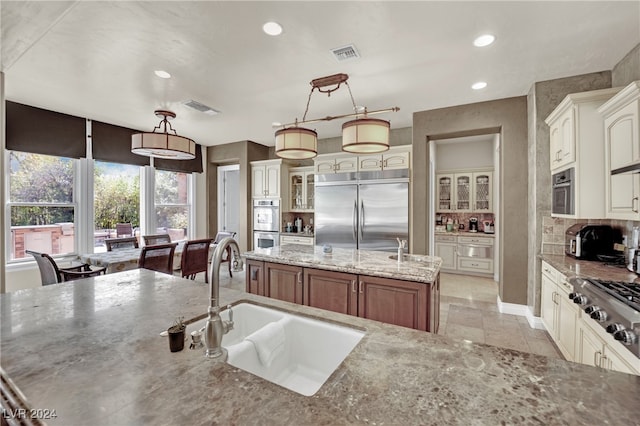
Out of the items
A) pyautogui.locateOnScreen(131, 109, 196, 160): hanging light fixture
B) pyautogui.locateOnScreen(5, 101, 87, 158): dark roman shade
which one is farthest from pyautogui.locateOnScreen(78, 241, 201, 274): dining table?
pyautogui.locateOnScreen(5, 101, 87, 158): dark roman shade

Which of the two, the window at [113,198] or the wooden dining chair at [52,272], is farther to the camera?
the window at [113,198]

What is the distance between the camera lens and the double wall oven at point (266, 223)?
573 centimetres

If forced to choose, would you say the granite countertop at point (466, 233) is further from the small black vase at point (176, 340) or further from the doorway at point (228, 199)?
the small black vase at point (176, 340)

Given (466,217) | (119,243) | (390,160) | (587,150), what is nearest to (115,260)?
(119,243)

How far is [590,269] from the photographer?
2211 mm

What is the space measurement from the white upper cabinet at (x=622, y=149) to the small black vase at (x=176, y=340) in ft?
9.55

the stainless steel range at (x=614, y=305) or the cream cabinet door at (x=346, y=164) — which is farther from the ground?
the cream cabinet door at (x=346, y=164)

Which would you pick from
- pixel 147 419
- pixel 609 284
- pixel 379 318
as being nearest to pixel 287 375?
pixel 147 419

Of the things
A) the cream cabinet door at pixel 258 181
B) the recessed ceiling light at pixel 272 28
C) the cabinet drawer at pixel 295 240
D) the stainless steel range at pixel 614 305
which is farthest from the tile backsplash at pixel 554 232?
the cream cabinet door at pixel 258 181

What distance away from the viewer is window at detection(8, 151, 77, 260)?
376 centimetres

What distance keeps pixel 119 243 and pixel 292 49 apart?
3808 mm

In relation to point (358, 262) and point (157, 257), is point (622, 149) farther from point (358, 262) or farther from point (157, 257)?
point (157, 257)

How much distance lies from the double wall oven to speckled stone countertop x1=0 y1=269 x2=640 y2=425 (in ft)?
14.9

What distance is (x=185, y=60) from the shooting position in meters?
2.65
